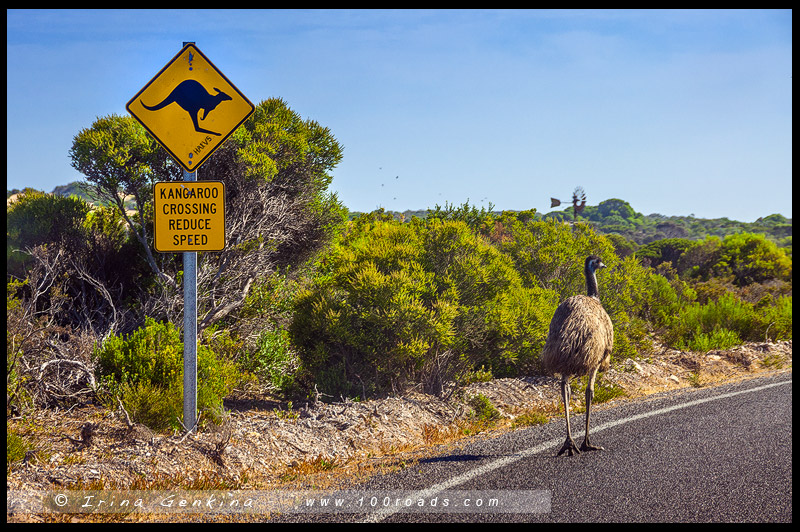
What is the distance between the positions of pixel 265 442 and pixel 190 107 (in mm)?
3357

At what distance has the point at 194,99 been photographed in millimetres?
6363

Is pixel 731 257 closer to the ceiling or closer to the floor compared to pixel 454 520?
closer to the ceiling

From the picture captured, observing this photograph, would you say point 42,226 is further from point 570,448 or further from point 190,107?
point 570,448

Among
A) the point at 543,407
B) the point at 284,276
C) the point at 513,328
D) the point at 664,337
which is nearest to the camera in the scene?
the point at 543,407

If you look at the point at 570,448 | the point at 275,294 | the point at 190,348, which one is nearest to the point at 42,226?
the point at 275,294

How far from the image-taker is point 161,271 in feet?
34.2

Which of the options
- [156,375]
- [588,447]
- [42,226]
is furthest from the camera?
[42,226]

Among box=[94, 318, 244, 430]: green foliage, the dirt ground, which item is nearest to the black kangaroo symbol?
box=[94, 318, 244, 430]: green foliage

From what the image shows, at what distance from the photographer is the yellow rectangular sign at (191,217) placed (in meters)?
6.20

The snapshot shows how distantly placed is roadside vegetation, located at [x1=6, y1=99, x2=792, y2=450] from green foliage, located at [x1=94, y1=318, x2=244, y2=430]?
0.07ft

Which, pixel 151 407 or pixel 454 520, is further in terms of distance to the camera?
pixel 151 407
